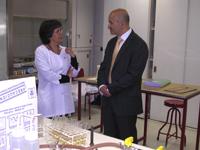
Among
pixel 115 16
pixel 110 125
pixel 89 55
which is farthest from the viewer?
pixel 89 55

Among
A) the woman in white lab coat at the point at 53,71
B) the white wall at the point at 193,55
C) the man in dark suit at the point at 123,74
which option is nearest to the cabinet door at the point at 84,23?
the white wall at the point at 193,55

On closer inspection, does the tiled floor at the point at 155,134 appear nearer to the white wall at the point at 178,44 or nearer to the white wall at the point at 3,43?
the white wall at the point at 178,44

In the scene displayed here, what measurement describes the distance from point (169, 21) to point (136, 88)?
6.47 ft

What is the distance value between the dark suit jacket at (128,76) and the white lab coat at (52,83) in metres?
0.51

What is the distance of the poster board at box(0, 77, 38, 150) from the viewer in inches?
43.0

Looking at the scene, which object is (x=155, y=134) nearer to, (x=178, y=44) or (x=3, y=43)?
(x=178, y=44)

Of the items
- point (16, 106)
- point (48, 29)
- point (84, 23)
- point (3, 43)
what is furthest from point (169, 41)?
point (16, 106)

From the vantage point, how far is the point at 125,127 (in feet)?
8.66

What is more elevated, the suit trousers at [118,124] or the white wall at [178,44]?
the white wall at [178,44]

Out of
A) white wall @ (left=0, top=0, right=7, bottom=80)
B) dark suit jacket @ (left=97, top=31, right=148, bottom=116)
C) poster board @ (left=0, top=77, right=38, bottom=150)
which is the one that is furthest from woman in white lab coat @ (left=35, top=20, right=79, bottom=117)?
poster board @ (left=0, top=77, right=38, bottom=150)

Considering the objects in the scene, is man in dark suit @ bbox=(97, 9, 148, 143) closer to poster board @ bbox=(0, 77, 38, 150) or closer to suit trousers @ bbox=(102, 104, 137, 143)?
suit trousers @ bbox=(102, 104, 137, 143)

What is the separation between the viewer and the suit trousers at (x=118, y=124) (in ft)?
8.63

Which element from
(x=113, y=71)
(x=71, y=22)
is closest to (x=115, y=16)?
(x=113, y=71)

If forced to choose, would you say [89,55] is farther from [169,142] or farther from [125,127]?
[125,127]
